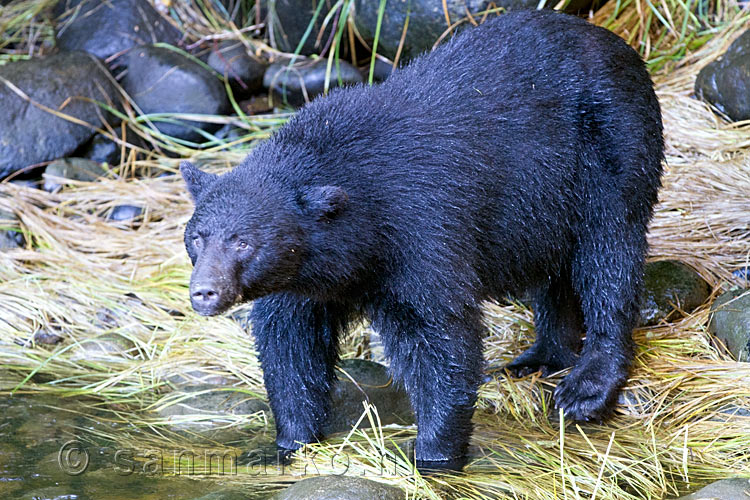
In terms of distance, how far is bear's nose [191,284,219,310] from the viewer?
3730 millimetres

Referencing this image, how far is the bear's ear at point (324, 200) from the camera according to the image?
3924 mm

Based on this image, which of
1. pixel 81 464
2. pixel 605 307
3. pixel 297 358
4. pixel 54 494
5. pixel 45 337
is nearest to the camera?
pixel 54 494

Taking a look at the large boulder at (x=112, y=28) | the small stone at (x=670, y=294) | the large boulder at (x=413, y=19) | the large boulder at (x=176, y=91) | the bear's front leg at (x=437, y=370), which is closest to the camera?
the bear's front leg at (x=437, y=370)

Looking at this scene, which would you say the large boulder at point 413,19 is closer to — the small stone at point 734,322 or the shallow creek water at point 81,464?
the small stone at point 734,322

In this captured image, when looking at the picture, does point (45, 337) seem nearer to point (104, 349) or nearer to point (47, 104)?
point (104, 349)

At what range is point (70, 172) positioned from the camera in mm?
7828

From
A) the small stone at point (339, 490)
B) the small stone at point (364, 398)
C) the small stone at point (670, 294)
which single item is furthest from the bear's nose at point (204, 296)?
the small stone at point (670, 294)

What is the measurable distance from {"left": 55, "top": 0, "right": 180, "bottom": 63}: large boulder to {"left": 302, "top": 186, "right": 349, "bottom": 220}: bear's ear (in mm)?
5339

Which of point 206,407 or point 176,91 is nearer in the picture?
point 206,407

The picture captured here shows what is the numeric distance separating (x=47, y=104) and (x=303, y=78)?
217cm

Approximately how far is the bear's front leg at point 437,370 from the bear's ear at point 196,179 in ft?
3.16

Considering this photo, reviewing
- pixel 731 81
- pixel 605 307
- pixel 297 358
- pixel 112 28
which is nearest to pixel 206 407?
pixel 297 358

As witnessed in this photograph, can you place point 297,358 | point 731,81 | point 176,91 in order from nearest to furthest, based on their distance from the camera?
point 297,358
point 731,81
point 176,91

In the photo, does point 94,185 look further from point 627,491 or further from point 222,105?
point 627,491
